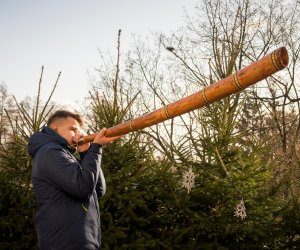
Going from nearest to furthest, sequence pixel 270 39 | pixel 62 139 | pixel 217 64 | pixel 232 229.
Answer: pixel 62 139 → pixel 232 229 → pixel 217 64 → pixel 270 39

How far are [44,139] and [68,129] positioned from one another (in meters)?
0.21

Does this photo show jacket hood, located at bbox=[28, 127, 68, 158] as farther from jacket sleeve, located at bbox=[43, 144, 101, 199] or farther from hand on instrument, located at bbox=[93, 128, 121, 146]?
hand on instrument, located at bbox=[93, 128, 121, 146]

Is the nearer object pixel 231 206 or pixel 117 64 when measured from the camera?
pixel 231 206

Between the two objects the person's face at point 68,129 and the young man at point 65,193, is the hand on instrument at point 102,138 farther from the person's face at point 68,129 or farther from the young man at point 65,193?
the person's face at point 68,129

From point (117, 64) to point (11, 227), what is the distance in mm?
3163

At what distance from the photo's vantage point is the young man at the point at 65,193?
7.82 ft

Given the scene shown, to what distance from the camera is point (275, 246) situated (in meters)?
4.91

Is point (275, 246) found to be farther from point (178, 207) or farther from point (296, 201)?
point (178, 207)

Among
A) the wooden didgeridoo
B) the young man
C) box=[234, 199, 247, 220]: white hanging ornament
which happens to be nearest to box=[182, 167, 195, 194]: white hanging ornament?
box=[234, 199, 247, 220]: white hanging ornament

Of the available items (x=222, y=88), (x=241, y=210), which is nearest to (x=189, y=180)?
(x=241, y=210)

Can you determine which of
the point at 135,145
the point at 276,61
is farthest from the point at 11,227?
the point at 276,61

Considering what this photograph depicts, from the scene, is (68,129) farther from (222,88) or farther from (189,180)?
(189,180)

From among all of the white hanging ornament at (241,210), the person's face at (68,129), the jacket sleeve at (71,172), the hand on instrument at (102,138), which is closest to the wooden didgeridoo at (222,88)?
the hand on instrument at (102,138)

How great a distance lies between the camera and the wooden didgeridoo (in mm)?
1564
